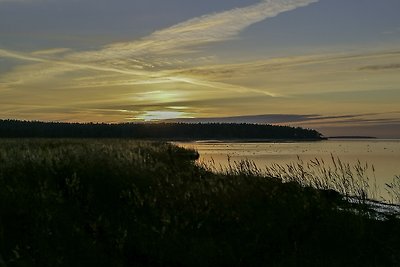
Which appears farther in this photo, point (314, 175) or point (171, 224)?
point (314, 175)

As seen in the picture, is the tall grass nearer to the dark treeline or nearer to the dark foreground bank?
the dark foreground bank

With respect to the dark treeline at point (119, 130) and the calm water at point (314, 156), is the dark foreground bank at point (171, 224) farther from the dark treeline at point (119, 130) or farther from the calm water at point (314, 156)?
the dark treeline at point (119, 130)

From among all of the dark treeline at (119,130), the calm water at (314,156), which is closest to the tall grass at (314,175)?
the calm water at (314,156)

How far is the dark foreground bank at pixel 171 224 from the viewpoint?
741cm

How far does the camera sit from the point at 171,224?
27.9 feet

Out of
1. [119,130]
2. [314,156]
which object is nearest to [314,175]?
[314,156]

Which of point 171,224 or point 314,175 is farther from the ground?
point 314,175

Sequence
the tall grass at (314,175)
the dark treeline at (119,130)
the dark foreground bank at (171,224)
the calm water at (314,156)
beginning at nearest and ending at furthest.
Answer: the dark foreground bank at (171,224) < the tall grass at (314,175) < the calm water at (314,156) < the dark treeline at (119,130)

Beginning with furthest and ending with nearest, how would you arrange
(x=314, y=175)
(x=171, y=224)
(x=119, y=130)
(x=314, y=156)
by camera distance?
1. (x=119, y=130)
2. (x=314, y=156)
3. (x=314, y=175)
4. (x=171, y=224)

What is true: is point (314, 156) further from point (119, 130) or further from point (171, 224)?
point (119, 130)

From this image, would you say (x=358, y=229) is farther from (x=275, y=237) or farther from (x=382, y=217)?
(x=382, y=217)

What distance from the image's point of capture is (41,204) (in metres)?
8.55

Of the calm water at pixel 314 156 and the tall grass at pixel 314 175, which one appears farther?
the calm water at pixel 314 156

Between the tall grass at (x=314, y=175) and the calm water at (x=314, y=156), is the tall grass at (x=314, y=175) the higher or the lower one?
the higher one
